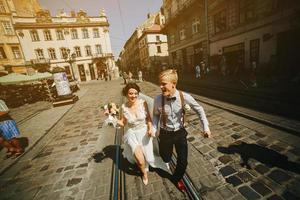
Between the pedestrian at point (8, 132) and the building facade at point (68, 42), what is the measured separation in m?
32.2

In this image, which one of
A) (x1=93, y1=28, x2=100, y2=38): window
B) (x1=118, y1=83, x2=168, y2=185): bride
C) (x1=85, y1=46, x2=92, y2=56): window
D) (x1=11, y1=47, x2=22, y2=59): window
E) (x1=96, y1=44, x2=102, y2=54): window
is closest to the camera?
(x1=118, y1=83, x2=168, y2=185): bride

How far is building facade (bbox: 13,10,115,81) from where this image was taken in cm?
3616

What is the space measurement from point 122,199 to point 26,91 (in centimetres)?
1962

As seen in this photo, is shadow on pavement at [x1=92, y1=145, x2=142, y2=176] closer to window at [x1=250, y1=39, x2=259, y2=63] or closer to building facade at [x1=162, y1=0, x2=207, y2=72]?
window at [x1=250, y1=39, x2=259, y2=63]

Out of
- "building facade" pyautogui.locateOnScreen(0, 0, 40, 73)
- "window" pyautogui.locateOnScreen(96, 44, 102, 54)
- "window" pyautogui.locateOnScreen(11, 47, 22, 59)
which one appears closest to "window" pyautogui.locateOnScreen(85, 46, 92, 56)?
"window" pyautogui.locateOnScreen(96, 44, 102, 54)

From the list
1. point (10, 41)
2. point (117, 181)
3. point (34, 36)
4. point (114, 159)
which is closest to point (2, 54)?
point (10, 41)

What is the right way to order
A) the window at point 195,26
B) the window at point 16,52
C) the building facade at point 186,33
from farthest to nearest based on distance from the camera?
the window at point 16,52 < the window at point 195,26 < the building facade at point 186,33

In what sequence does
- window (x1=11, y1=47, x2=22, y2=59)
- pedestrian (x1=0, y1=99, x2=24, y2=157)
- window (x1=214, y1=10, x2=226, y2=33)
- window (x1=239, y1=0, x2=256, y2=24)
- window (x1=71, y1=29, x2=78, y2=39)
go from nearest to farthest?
pedestrian (x1=0, y1=99, x2=24, y2=157) → window (x1=239, y1=0, x2=256, y2=24) → window (x1=214, y1=10, x2=226, y2=33) → window (x1=11, y1=47, x2=22, y2=59) → window (x1=71, y1=29, x2=78, y2=39)

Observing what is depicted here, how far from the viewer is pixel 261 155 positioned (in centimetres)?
371

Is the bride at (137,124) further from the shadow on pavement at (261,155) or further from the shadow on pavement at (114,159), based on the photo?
the shadow on pavement at (261,155)

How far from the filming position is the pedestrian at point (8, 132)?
4.85m

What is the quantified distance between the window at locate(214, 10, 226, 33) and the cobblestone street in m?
15.1

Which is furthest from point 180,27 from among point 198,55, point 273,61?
point 273,61

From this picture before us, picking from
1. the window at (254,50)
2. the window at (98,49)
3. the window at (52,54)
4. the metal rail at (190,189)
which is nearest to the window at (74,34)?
the window at (98,49)
